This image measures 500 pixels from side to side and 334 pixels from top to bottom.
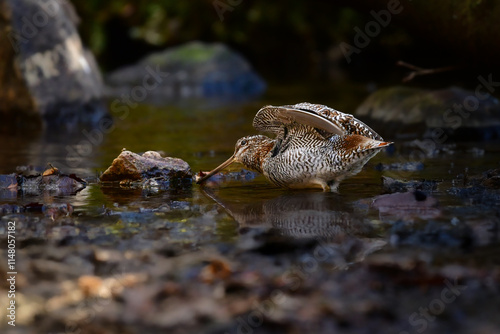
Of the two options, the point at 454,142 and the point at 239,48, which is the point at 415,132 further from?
the point at 239,48

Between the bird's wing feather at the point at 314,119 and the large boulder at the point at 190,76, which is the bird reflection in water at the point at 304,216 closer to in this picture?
the bird's wing feather at the point at 314,119

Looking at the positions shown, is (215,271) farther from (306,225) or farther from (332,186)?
(332,186)

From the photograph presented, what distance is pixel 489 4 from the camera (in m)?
7.15

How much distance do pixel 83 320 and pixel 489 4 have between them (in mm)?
5242

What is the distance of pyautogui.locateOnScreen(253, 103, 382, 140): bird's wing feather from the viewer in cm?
607

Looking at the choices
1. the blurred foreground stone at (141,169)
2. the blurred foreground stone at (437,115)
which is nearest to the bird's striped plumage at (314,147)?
the blurred foreground stone at (141,169)

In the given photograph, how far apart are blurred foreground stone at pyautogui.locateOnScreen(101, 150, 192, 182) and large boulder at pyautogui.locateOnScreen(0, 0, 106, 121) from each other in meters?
5.52

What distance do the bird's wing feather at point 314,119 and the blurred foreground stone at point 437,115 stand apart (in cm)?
316

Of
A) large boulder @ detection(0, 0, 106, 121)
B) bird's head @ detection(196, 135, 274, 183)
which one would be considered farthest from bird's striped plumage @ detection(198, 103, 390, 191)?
large boulder @ detection(0, 0, 106, 121)

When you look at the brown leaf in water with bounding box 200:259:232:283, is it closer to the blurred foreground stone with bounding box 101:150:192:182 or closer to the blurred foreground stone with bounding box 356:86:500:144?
the blurred foreground stone with bounding box 101:150:192:182

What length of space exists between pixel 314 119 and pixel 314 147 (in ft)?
0.96

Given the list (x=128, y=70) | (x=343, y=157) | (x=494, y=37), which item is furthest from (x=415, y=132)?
(x=128, y=70)

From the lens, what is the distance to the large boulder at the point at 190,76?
61.8 feet

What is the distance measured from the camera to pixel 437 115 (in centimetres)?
999
